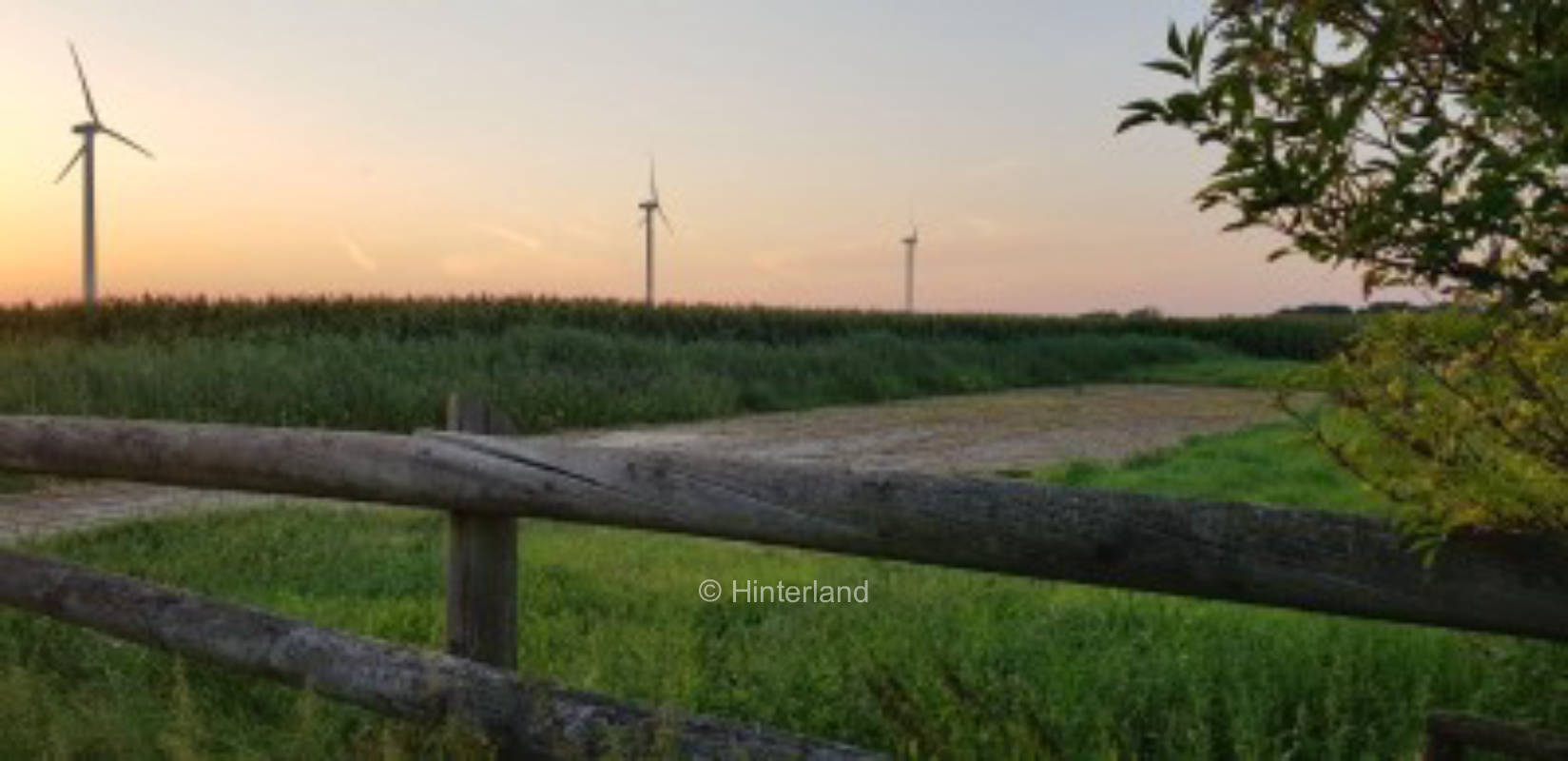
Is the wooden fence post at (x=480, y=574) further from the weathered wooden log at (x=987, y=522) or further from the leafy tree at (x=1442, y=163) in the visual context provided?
the leafy tree at (x=1442, y=163)

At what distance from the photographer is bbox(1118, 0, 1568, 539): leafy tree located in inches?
76.9

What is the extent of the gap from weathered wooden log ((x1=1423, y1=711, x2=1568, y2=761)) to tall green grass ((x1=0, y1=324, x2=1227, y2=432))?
38.9 feet

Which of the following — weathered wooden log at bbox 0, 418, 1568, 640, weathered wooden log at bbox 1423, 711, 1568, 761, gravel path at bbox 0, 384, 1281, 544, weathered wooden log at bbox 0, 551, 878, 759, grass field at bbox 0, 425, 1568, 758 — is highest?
weathered wooden log at bbox 0, 418, 1568, 640

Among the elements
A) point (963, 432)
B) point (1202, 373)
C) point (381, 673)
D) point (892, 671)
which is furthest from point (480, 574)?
point (1202, 373)

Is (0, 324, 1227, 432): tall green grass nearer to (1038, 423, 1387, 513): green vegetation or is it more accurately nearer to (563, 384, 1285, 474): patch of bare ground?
(563, 384, 1285, 474): patch of bare ground

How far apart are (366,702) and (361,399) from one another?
1436cm

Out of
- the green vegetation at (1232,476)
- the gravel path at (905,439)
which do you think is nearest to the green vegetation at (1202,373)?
the gravel path at (905,439)

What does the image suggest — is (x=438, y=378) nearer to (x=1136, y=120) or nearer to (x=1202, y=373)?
(x=1136, y=120)

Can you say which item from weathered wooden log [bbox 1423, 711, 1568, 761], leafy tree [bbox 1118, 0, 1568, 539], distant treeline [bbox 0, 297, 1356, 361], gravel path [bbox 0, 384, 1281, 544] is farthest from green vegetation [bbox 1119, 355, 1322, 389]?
leafy tree [bbox 1118, 0, 1568, 539]

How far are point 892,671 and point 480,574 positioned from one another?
144 cm

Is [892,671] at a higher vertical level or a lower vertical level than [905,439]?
higher

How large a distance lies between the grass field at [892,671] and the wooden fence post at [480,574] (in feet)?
1.01

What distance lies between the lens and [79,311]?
25.6 meters

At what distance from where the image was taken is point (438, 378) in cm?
1941
